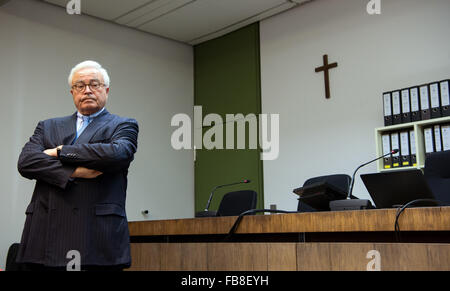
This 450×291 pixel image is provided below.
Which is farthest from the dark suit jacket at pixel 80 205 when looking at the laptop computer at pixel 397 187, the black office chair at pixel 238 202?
the black office chair at pixel 238 202

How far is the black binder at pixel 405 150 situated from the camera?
145 inches

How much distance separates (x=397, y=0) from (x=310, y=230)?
2.87 meters

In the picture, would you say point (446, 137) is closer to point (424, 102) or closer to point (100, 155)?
point (424, 102)

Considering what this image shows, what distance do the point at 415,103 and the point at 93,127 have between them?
109 inches

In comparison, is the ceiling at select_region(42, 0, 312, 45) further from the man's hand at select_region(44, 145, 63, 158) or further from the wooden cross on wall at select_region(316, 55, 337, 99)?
the man's hand at select_region(44, 145, 63, 158)

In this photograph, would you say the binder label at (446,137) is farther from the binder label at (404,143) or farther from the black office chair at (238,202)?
the black office chair at (238,202)

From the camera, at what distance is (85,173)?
5.46ft

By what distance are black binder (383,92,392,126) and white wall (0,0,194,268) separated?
2.56 m

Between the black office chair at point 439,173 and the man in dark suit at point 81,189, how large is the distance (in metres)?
1.77

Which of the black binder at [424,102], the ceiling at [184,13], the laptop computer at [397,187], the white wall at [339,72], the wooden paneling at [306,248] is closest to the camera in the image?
the wooden paneling at [306,248]

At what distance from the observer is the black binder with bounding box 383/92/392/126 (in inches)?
A: 153

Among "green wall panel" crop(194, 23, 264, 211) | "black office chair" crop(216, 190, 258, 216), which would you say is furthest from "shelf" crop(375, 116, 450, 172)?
"green wall panel" crop(194, 23, 264, 211)

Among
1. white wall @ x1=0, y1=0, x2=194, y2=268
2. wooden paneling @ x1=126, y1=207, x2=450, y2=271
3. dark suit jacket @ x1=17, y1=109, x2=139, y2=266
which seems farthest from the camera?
white wall @ x1=0, y1=0, x2=194, y2=268

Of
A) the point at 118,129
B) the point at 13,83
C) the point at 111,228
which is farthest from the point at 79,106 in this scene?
the point at 13,83
